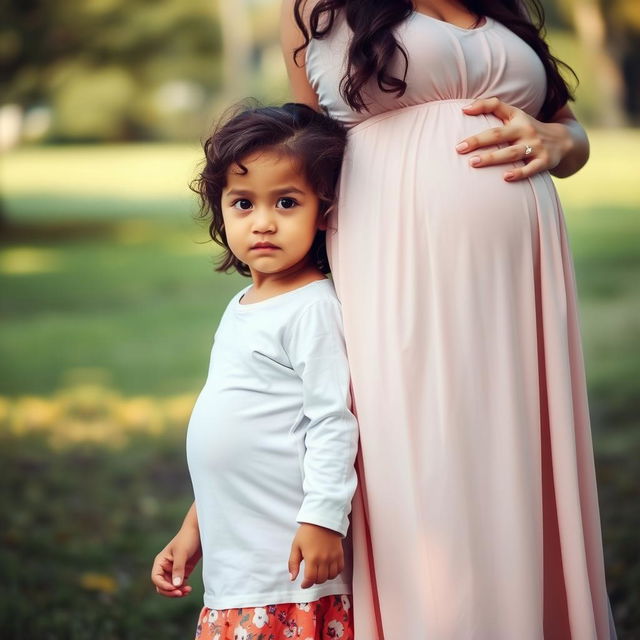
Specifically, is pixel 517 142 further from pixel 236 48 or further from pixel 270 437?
pixel 236 48

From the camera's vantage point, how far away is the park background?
228 inches

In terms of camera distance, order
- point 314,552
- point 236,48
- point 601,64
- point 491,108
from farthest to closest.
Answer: point 236,48 < point 601,64 < point 491,108 < point 314,552

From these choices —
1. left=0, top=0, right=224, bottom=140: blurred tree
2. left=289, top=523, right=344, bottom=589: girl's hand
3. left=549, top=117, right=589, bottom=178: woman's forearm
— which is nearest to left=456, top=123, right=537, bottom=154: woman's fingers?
left=549, top=117, right=589, bottom=178: woman's forearm

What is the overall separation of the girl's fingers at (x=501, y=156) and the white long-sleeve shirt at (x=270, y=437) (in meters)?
0.37

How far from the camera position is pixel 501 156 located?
1977 mm

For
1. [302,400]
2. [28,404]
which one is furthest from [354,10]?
[28,404]

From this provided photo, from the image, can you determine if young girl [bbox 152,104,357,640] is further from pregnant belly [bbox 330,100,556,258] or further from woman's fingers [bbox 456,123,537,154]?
woman's fingers [bbox 456,123,537,154]

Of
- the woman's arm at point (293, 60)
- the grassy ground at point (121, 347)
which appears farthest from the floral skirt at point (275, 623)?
the grassy ground at point (121, 347)

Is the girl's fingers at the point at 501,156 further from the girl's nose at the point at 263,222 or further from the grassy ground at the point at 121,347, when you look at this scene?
the grassy ground at the point at 121,347

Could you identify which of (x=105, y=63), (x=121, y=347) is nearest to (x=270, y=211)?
(x=121, y=347)

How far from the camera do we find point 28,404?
5.94 metres

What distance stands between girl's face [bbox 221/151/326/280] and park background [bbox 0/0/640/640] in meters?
3.35

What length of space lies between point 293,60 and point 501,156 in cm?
47

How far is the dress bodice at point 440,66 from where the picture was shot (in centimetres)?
196
